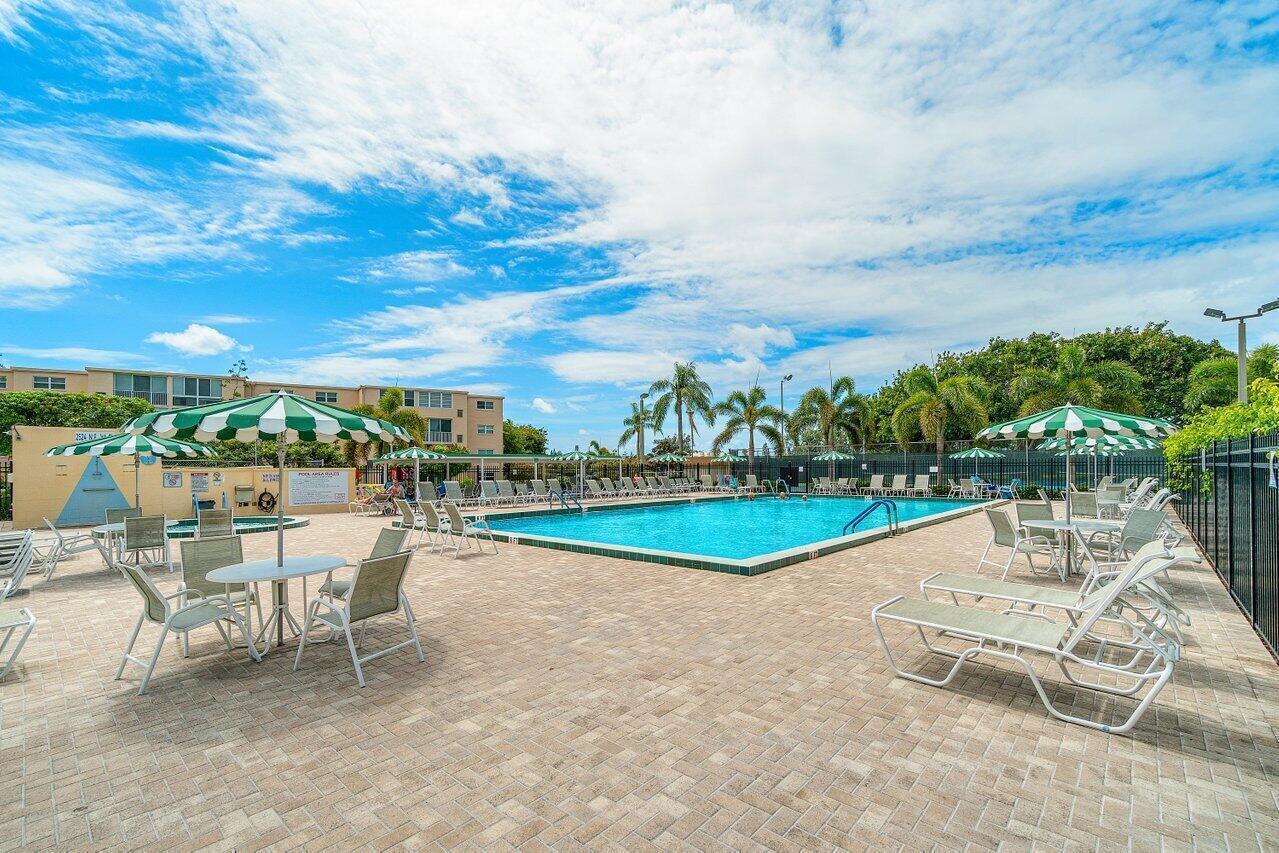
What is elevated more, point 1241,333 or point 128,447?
point 1241,333

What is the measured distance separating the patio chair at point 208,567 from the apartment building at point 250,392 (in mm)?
35911

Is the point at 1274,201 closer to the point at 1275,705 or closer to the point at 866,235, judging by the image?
the point at 866,235

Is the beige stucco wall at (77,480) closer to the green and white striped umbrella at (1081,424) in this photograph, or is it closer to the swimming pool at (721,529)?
the swimming pool at (721,529)

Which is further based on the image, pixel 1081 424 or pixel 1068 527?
pixel 1068 527

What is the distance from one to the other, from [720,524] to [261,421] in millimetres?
13106

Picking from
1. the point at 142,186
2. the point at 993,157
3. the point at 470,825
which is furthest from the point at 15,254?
the point at 993,157

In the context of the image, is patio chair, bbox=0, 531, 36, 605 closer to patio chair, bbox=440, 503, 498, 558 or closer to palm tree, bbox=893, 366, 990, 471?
patio chair, bbox=440, 503, 498, 558

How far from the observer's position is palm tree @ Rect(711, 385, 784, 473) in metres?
30.1

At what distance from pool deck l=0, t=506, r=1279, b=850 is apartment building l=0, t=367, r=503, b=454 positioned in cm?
3721

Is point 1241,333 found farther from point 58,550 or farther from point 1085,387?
point 58,550

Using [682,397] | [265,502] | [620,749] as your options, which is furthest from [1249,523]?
[682,397]

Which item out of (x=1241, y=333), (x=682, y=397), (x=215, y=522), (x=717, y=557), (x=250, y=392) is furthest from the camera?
(x=250, y=392)

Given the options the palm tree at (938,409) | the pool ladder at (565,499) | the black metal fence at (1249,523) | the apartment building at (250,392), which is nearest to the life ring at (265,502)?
the pool ladder at (565,499)

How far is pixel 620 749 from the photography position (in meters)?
2.89
